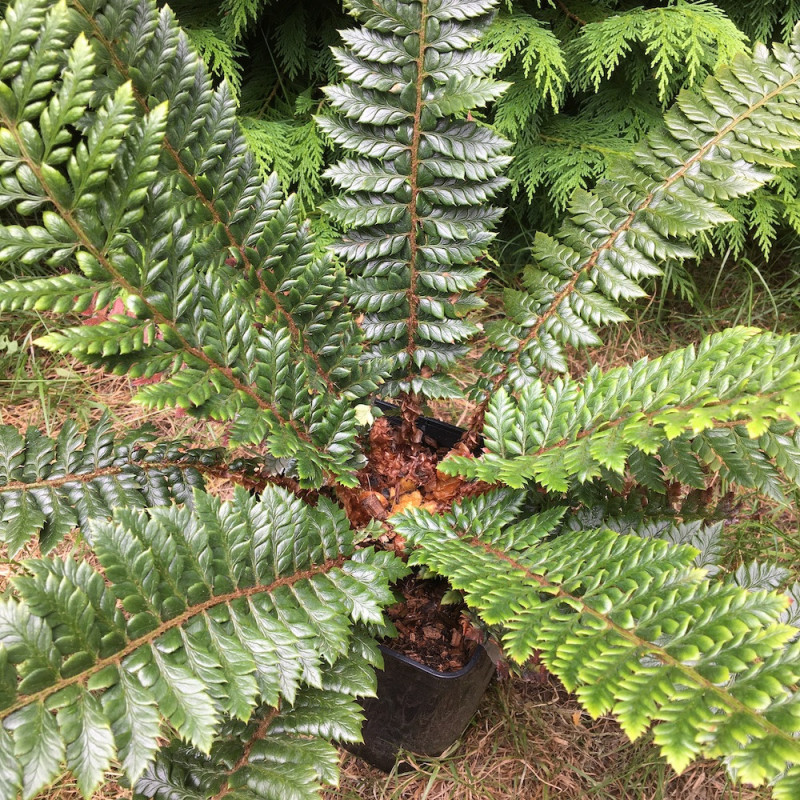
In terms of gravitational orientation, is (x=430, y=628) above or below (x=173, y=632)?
below

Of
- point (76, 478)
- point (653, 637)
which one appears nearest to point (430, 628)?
point (653, 637)

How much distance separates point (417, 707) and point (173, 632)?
678mm

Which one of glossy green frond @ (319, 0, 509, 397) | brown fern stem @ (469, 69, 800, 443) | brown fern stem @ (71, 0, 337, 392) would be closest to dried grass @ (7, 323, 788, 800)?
brown fern stem @ (71, 0, 337, 392)

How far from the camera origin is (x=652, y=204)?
1417 millimetres

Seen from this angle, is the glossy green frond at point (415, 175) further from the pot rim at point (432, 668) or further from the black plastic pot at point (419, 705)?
the pot rim at point (432, 668)

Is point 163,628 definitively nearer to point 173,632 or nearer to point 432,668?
point 173,632

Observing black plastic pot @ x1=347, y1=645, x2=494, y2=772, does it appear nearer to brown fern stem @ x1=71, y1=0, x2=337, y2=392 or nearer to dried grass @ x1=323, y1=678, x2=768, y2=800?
dried grass @ x1=323, y1=678, x2=768, y2=800

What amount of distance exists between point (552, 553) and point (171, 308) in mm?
734

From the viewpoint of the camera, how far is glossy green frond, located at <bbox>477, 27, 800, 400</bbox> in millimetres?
1328

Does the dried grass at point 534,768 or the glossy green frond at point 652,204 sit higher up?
the glossy green frond at point 652,204

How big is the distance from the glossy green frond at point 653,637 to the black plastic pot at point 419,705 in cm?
23

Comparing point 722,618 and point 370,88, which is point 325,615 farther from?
point 370,88

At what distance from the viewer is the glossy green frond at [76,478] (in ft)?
3.83

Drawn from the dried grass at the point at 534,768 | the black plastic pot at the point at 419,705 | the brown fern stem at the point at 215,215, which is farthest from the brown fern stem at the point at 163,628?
the dried grass at the point at 534,768
